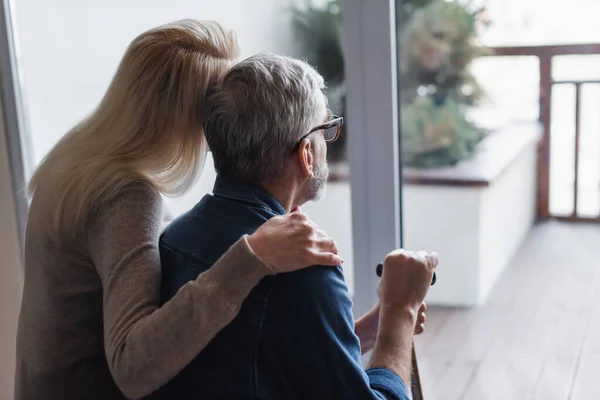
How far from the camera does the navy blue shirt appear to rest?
3.87 ft

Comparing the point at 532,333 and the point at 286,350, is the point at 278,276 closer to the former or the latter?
the point at 286,350

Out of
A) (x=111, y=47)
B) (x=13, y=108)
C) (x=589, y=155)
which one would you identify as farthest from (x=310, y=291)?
Result: (x=13, y=108)

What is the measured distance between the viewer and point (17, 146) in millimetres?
2268

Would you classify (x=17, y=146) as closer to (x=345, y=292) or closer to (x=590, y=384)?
(x=345, y=292)

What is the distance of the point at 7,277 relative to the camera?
240 centimetres

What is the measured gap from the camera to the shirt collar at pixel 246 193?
130 centimetres

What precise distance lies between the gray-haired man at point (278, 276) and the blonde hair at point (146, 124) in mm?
98

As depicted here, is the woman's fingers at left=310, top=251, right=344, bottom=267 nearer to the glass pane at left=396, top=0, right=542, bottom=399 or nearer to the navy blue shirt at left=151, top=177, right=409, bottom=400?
the navy blue shirt at left=151, top=177, right=409, bottom=400

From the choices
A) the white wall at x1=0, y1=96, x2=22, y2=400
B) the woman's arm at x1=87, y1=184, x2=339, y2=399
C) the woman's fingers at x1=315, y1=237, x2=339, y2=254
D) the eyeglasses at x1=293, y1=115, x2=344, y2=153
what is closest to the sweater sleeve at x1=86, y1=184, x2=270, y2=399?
the woman's arm at x1=87, y1=184, x2=339, y2=399

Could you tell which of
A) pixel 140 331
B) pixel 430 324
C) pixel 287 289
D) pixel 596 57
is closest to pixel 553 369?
pixel 430 324

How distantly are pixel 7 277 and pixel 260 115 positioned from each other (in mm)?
1502

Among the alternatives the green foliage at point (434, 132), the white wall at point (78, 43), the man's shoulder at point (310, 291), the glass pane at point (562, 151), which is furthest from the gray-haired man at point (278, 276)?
the white wall at point (78, 43)

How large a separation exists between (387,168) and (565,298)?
55 cm

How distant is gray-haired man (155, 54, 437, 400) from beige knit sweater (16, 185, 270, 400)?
49 millimetres
